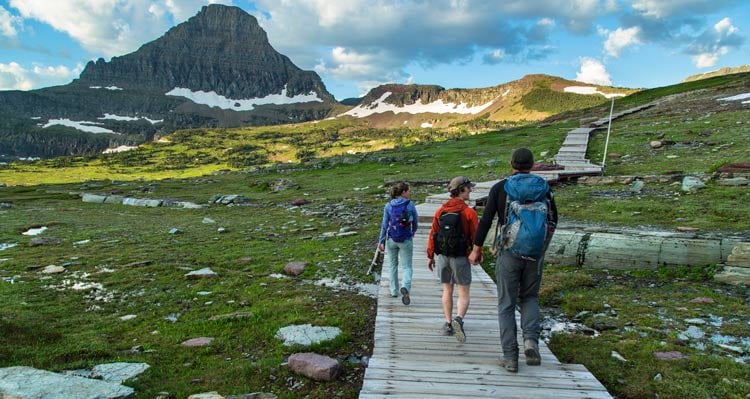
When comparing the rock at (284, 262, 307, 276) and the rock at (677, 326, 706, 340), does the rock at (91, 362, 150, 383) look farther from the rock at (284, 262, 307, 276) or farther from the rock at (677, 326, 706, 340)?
the rock at (677, 326, 706, 340)

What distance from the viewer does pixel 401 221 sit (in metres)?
10.0

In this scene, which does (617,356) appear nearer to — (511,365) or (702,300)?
(511,365)

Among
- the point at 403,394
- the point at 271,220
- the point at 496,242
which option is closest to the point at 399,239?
the point at 496,242

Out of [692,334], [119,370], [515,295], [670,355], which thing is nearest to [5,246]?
[119,370]

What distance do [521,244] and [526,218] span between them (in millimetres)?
387

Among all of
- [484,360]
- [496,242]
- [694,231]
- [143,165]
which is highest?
[496,242]

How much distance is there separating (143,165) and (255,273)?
185683 millimetres

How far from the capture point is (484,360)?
7.18m

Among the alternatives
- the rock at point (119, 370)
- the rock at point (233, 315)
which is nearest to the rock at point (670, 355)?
the rock at point (233, 315)

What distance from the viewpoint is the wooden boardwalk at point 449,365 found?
6.02m

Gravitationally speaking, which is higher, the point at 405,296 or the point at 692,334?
the point at 692,334

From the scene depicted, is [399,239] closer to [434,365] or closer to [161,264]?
[434,365]

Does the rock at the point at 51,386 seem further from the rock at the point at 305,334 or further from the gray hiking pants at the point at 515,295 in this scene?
the gray hiking pants at the point at 515,295

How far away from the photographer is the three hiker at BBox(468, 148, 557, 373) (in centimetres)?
650
